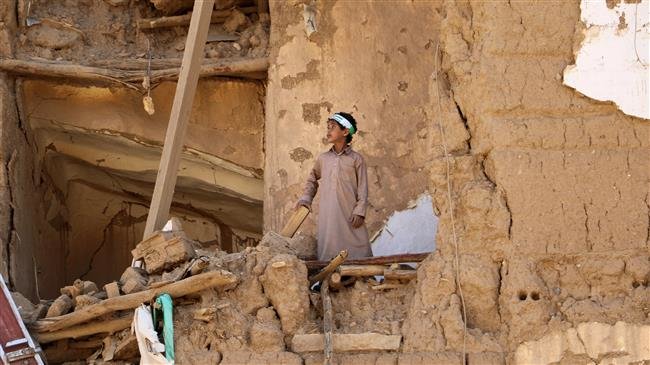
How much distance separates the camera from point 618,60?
266 inches

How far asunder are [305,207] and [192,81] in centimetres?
107

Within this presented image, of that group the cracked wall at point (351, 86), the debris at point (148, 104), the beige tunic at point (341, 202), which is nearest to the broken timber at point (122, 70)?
the debris at point (148, 104)

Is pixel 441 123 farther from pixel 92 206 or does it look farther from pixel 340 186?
pixel 92 206

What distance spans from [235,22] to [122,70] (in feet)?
3.49

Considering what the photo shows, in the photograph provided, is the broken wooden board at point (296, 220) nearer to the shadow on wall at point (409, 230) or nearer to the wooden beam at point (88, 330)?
the shadow on wall at point (409, 230)

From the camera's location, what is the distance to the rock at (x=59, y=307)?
7297 millimetres

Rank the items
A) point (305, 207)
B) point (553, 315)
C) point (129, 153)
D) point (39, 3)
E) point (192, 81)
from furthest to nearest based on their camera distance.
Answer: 1. point (129, 153)
2. point (39, 3)
3. point (305, 207)
4. point (192, 81)
5. point (553, 315)

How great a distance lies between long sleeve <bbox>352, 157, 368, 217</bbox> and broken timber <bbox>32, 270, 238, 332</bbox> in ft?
4.59

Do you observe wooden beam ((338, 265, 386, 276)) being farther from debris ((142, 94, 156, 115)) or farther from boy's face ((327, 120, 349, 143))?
debris ((142, 94, 156, 115))

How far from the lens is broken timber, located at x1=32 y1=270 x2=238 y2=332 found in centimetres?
694

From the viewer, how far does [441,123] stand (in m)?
7.04

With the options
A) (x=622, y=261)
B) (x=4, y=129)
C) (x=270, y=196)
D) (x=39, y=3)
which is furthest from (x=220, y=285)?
(x=39, y=3)

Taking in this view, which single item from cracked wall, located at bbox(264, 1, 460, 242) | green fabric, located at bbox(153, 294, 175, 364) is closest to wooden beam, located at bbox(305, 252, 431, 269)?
green fabric, located at bbox(153, 294, 175, 364)

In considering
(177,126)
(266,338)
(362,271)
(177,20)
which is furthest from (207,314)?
(177,20)
